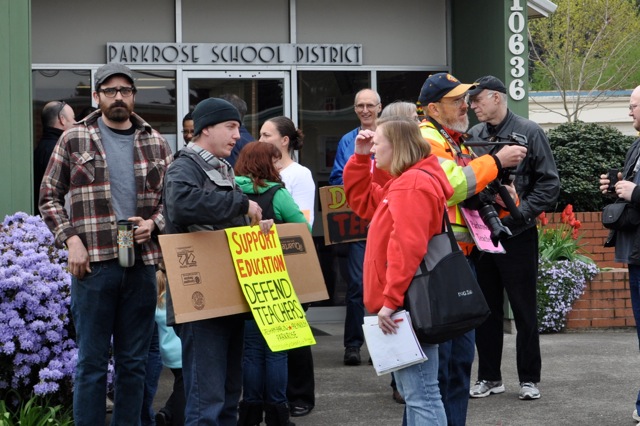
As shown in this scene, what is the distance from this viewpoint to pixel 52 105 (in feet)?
29.6

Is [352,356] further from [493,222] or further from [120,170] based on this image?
[120,170]

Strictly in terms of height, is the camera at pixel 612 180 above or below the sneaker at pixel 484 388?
above

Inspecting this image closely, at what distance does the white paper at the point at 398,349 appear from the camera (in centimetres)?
510

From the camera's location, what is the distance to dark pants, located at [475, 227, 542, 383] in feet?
25.8

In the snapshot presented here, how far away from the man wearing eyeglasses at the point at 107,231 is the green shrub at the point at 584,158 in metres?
8.42

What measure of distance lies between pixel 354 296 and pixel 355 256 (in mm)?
348

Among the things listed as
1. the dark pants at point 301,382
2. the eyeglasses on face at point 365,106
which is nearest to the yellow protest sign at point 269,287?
the dark pants at point 301,382

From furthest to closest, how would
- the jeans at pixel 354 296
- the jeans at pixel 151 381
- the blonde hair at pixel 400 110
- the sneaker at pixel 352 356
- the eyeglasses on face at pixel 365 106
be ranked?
the sneaker at pixel 352 356 → the jeans at pixel 354 296 → the eyeglasses on face at pixel 365 106 → the blonde hair at pixel 400 110 → the jeans at pixel 151 381

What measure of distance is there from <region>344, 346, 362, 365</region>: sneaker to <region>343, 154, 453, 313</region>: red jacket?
413 centimetres

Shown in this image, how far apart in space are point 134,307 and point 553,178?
341 centimetres

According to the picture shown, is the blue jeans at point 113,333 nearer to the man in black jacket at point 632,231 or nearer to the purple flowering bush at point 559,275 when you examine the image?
the man in black jacket at point 632,231

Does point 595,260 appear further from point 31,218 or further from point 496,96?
point 31,218

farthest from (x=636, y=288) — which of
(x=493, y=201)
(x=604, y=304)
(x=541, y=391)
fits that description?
(x=604, y=304)

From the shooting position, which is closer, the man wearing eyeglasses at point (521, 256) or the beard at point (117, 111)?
the beard at point (117, 111)
